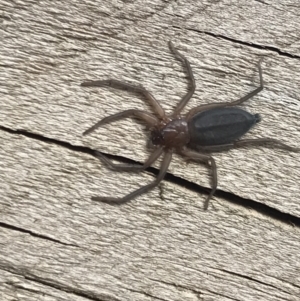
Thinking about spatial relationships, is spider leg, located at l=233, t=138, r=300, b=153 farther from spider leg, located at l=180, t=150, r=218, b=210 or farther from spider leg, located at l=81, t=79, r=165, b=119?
spider leg, located at l=81, t=79, r=165, b=119

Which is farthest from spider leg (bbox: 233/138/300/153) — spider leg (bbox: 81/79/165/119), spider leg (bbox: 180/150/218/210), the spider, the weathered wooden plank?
spider leg (bbox: 81/79/165/119)

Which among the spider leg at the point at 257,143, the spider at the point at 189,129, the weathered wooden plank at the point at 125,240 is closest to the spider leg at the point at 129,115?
the spider at the point at 189,129

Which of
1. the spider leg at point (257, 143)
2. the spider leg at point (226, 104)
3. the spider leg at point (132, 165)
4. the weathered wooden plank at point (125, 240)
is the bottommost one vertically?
the weathered wooden plank at point (125, 240)

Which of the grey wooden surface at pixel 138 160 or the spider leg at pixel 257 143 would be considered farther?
the spider leg at pixel 257 143

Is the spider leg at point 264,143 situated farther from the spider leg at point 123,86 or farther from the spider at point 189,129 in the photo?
the spider leg at point 123,86

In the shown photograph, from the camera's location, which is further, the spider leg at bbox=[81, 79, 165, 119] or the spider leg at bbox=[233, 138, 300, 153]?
the spider leg at bbox=[233, 138, 300, 153]

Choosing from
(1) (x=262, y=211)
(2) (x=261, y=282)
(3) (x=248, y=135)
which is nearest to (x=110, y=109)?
(3) (x=248, y=135)

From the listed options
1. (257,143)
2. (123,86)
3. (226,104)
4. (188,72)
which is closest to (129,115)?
(123,86)
